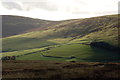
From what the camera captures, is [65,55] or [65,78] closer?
[65,78]

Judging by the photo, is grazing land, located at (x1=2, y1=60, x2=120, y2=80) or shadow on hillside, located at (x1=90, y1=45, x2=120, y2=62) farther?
shadow on hillside, located at (x1=90, y1=45, x2=120, y2=62)

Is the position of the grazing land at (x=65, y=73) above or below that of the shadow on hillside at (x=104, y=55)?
above

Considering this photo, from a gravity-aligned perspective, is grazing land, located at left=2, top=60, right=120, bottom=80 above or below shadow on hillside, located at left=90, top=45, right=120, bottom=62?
above

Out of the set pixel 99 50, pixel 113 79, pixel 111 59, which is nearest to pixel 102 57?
pixel 111 59

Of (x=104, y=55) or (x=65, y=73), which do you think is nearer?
(x=65, y=73)

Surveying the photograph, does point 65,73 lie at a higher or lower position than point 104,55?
higher

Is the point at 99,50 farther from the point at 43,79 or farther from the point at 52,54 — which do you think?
the point at 43,79

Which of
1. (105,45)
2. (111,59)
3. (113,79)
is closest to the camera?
(113,79)

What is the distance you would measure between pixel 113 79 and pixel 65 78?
5703mm

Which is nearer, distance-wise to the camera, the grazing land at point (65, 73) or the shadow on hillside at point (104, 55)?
the grazing land at point (65, 73)

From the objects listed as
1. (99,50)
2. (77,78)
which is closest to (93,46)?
(99,50)

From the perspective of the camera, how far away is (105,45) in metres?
148

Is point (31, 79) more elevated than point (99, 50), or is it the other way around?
point (31, 79)

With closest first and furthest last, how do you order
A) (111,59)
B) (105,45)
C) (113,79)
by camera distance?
(113,79) < (111,59) < (105,45)
